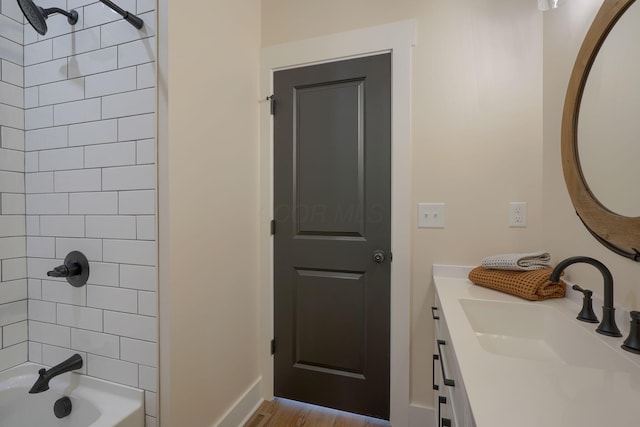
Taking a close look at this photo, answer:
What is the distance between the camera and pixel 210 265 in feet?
4.29

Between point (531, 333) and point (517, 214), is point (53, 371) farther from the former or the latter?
point (517, 214)

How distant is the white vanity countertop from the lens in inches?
17.9

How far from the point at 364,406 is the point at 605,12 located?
6.36 feet

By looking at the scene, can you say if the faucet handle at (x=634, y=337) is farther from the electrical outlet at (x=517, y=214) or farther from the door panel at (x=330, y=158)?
the door panel at (x=330, y=158)

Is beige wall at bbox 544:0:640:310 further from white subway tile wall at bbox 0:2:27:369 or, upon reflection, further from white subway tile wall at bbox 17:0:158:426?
white subway tile wall at bbox 0:2:27:369

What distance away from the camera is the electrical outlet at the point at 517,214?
4.43ft

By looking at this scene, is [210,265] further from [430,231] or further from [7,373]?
[430,231]

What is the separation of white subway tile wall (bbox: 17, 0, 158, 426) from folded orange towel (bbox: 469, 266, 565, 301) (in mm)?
1391

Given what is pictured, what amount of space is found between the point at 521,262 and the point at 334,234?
0.89 meters

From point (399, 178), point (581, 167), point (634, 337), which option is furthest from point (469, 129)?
point (634, 337)

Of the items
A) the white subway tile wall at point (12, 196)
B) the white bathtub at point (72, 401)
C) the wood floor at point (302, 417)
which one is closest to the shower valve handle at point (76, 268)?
the white subway tile wall at point (12, 196)

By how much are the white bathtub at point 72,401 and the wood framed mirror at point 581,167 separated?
66.8 inches

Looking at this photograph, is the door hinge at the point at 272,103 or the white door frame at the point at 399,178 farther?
the door hinge at the point at 272,103

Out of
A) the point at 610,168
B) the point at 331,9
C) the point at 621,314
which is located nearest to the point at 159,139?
the point at 331,9
